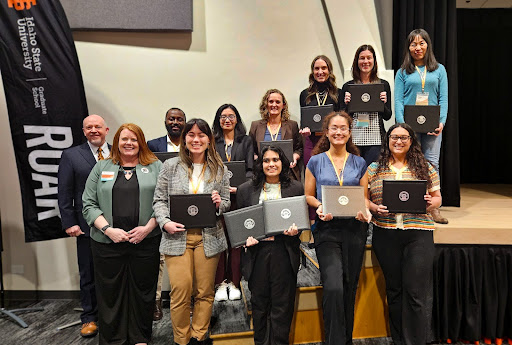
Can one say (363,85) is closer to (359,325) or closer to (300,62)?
(300,62)

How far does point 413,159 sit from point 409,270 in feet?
2.59

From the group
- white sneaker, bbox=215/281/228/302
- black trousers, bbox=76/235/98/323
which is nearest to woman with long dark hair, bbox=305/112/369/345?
white sneaker, bbox=215/281/228/302

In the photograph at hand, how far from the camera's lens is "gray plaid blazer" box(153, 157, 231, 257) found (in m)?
2.36

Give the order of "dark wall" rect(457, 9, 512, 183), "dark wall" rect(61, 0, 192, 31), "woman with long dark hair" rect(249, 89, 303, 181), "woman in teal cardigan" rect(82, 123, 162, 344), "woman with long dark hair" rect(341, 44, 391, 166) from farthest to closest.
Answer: "dark wall" rect(457, 9, 512, 183) → "dark wall" rect(61, 0, 192, 31) → "woman with long dark hair" rect(249, 89, 303, 181) → "woman with long dark hair" rect(341, 44, 391, 166) → "woman in teal cardigan" rect(82, 123, 162, 344)

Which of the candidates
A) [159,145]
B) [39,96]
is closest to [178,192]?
[159,145]

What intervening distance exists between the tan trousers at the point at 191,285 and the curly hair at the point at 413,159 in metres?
1.41

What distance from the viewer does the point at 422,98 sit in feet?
10.2

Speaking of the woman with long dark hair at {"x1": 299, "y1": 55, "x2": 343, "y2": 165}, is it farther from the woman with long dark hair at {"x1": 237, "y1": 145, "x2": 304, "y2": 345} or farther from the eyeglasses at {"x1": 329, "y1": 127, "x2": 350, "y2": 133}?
the woman with long dark hair at {"x1": 237, "y1": 145, "x2": 304, "y2": 345}

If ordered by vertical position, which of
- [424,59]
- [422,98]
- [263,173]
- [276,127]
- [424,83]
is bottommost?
[263,173]

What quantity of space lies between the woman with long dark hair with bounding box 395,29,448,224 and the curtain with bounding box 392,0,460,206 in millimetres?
952

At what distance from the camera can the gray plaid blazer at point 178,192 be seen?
2361 millimetres

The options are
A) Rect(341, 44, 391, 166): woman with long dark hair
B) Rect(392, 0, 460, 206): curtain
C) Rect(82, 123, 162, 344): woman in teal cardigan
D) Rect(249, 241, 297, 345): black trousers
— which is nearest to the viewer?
Rect(249, 241, 297, 345): black trousers

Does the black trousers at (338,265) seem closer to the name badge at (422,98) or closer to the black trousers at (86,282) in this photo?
the name badge at (422,98)

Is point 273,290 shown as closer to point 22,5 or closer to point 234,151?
point 234,151
